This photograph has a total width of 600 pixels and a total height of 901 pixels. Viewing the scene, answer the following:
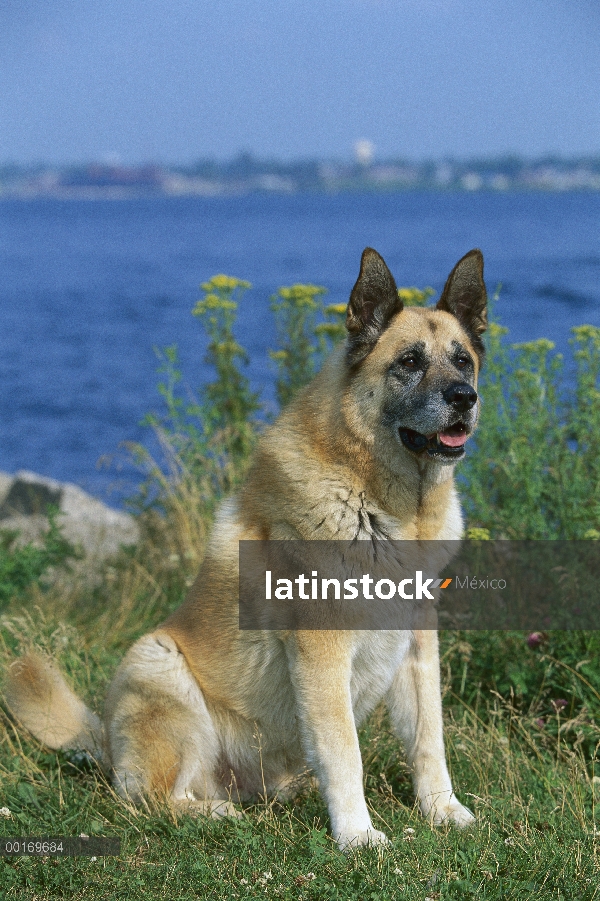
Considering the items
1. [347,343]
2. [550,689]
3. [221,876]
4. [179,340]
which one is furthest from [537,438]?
[179,340]

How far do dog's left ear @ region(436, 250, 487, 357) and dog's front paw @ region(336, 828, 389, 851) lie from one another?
188cm

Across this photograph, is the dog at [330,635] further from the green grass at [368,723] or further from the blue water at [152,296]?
the blue water at [152,296]

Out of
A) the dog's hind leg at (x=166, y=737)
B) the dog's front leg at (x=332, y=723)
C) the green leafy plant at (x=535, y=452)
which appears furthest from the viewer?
the green leafy plant at (x=535, y=452)

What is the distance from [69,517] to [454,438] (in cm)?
459

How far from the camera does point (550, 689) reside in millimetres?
4449

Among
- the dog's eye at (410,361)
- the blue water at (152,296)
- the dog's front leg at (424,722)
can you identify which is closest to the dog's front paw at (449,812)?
the dog's front leg at (424,722)

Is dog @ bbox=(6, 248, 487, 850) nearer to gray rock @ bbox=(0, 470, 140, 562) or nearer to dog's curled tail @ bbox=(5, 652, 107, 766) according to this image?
dog's curled tail @ bbox=(5, 652, 107, 766)

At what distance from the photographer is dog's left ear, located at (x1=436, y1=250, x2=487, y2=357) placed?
11.9ft

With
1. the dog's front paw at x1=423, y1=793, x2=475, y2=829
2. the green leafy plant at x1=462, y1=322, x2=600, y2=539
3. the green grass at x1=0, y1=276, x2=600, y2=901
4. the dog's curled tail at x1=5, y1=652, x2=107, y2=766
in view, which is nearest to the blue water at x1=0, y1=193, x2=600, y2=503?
the green grass at x1=0, y1=276, x2=600, y2=901

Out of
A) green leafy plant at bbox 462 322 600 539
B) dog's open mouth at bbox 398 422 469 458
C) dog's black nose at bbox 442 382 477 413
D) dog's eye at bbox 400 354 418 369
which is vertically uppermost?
dog's eye at bbox 400 354 418 369

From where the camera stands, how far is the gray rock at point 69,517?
6.98 meters

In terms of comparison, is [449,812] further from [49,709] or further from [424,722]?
[49,709]

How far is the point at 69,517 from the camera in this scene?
7.37 metres

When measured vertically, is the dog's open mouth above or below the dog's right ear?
below
